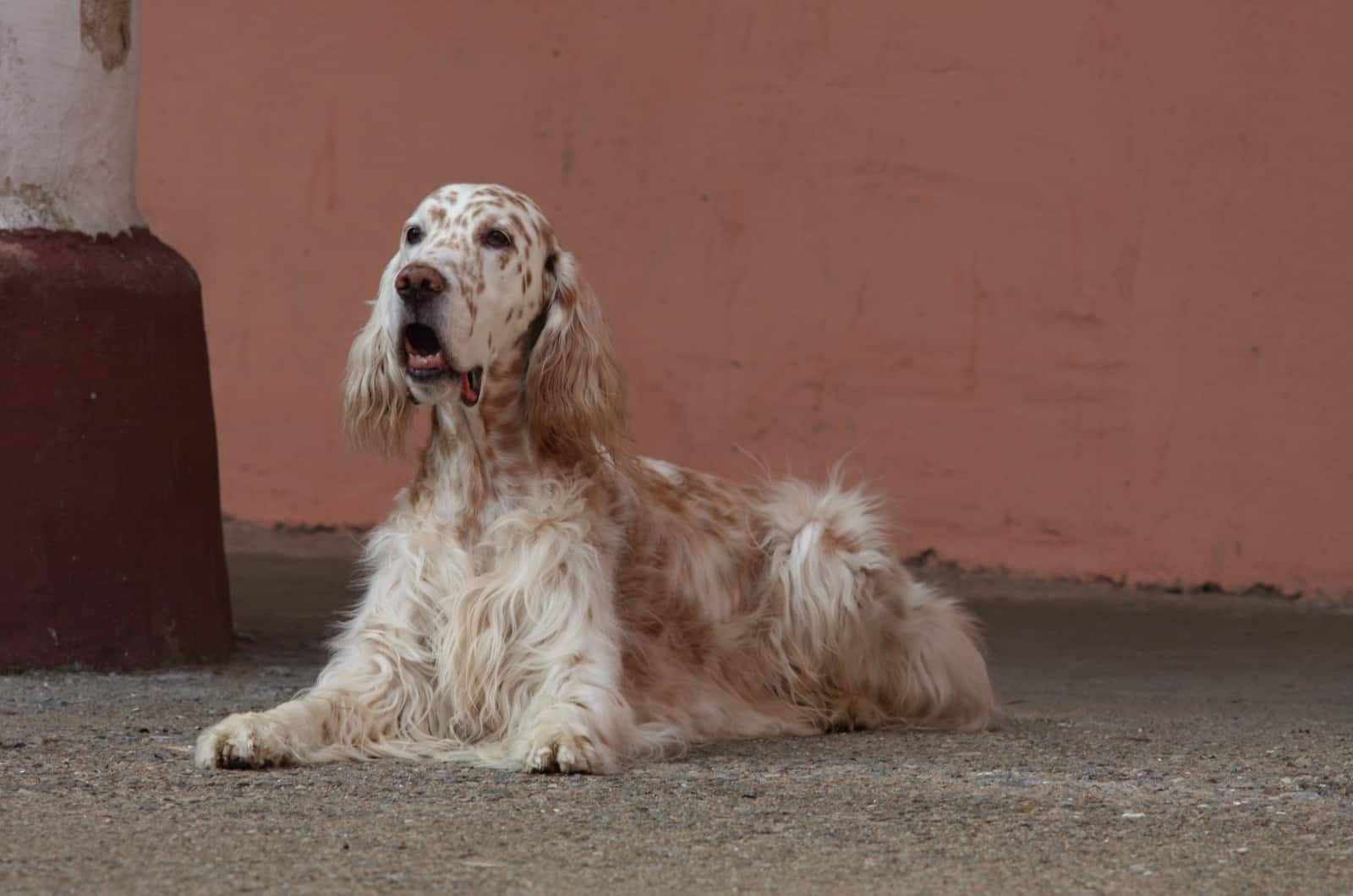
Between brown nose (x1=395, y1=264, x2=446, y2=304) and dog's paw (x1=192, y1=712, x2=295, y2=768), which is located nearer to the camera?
dog's paw (x1=192, y1=712, x2=295, y2=768)

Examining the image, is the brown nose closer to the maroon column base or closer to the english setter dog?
the english setter dog

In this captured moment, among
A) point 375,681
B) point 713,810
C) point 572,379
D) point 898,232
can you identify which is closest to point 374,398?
point 572,379

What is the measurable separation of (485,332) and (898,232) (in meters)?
4.35

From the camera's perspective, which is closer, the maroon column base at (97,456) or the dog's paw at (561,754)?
the dog's paw at (561,754)

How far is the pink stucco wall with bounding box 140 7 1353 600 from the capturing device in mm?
8609

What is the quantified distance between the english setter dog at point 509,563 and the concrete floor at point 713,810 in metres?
0.16

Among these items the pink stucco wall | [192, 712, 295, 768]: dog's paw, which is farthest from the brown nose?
the pink stucco wall

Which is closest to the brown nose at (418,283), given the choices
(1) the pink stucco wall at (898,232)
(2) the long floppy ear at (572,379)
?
(2) the long floppy ear at (572,379)

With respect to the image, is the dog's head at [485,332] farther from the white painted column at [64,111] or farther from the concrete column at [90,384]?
the white painted column at [64,111]

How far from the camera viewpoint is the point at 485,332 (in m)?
4.93

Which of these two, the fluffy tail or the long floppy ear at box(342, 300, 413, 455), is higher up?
the long floppy ear at box(342, 300, 413, 455)

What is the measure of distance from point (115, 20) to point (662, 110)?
3.25m

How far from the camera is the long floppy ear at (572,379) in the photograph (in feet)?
16.6

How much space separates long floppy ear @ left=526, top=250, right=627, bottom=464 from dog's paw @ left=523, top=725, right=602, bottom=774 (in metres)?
0.75
